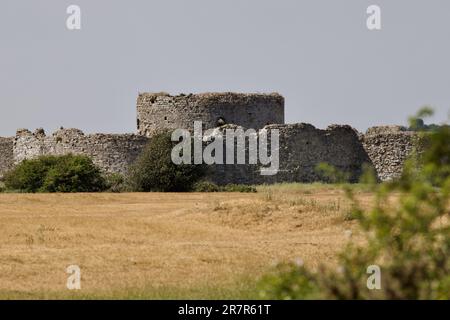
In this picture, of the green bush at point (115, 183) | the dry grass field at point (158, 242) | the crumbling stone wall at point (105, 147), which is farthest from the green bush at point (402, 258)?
the crumbling stone wall at point (105, 147)

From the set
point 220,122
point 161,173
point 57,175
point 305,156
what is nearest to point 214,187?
point 161,173

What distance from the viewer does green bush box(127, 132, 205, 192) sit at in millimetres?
37469

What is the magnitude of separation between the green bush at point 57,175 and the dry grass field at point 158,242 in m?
4.50

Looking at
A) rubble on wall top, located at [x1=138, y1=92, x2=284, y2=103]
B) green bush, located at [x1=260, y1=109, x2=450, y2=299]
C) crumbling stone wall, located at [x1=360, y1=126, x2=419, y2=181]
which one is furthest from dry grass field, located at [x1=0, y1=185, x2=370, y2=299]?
rubble on wall top, located at [x1=138, y1=92, x2=284, y2=103]

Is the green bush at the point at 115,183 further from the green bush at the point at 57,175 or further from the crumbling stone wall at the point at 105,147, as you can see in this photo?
the crumbling stone wall at the point at 105,147

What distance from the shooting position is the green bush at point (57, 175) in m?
37.2

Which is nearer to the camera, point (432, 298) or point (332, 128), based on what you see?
point (432, 298)

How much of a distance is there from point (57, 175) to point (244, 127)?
815 centimetres

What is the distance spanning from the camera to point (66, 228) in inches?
934

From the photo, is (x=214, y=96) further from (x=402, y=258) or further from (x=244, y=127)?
(x=402, y=258)

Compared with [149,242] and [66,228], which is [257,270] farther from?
[66,228]

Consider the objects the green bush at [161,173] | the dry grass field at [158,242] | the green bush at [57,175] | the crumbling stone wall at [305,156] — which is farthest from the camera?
the crumbling stone wall at [305,156]

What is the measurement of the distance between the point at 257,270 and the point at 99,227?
673 cm

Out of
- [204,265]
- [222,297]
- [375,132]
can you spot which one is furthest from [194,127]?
[222,297]
